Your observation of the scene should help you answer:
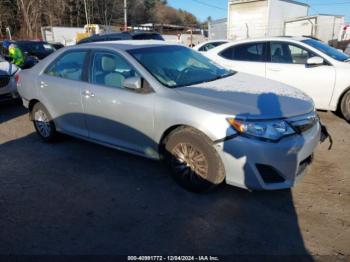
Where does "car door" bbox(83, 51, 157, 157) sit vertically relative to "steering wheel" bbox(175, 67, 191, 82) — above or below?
below

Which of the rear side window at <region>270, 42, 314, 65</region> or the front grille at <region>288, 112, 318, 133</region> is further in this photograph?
the rear side window at <region>270, 42, 314, 65</region>

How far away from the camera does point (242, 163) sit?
308 cm

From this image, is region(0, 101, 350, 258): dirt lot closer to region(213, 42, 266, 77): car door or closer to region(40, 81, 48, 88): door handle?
region(40, 81, 48, 88): door handle

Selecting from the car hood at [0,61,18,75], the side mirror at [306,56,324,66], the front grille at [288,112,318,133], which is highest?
the side mirror at [306,56,324,66]

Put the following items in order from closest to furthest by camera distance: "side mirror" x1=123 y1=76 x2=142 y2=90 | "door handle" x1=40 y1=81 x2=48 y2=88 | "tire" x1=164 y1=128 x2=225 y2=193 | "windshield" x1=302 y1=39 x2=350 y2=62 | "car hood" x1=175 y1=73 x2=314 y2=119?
"car hood" x1=175 y1=73 x2=314 y2=119 → "tire" x1=164 y1=128 x2=225 y2=193 → "side mirror" x1=123 y1=76 x2=142 y2=90 → "door handle" x1=40 y1=81 x2=48 y2=88 → "windshield" x1=302 y1=39 x2=350 y2=62

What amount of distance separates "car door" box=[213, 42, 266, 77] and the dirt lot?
2.68 m

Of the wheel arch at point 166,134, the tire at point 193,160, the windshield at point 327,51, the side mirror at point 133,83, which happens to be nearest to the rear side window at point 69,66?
the side mirror at point 133,83

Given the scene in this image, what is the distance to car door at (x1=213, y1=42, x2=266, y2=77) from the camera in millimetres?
6719

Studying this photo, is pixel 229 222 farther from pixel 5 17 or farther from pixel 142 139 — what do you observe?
pixel 5 17

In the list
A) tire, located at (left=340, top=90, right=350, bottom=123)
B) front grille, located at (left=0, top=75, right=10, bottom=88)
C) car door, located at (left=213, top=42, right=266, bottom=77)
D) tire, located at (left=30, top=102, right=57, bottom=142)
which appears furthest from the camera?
front grille, located at (left=0, top=75, right=10, bottom=88)

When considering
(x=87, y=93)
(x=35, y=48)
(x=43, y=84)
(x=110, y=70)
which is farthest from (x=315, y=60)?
(x=35, y=48)

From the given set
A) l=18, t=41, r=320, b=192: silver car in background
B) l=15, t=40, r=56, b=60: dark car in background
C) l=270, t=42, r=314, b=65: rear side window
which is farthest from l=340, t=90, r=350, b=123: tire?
l=15, t=40, r=56, b=60: dark car in background

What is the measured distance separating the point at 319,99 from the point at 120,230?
185 inches

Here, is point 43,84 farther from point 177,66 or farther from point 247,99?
point 247,99
